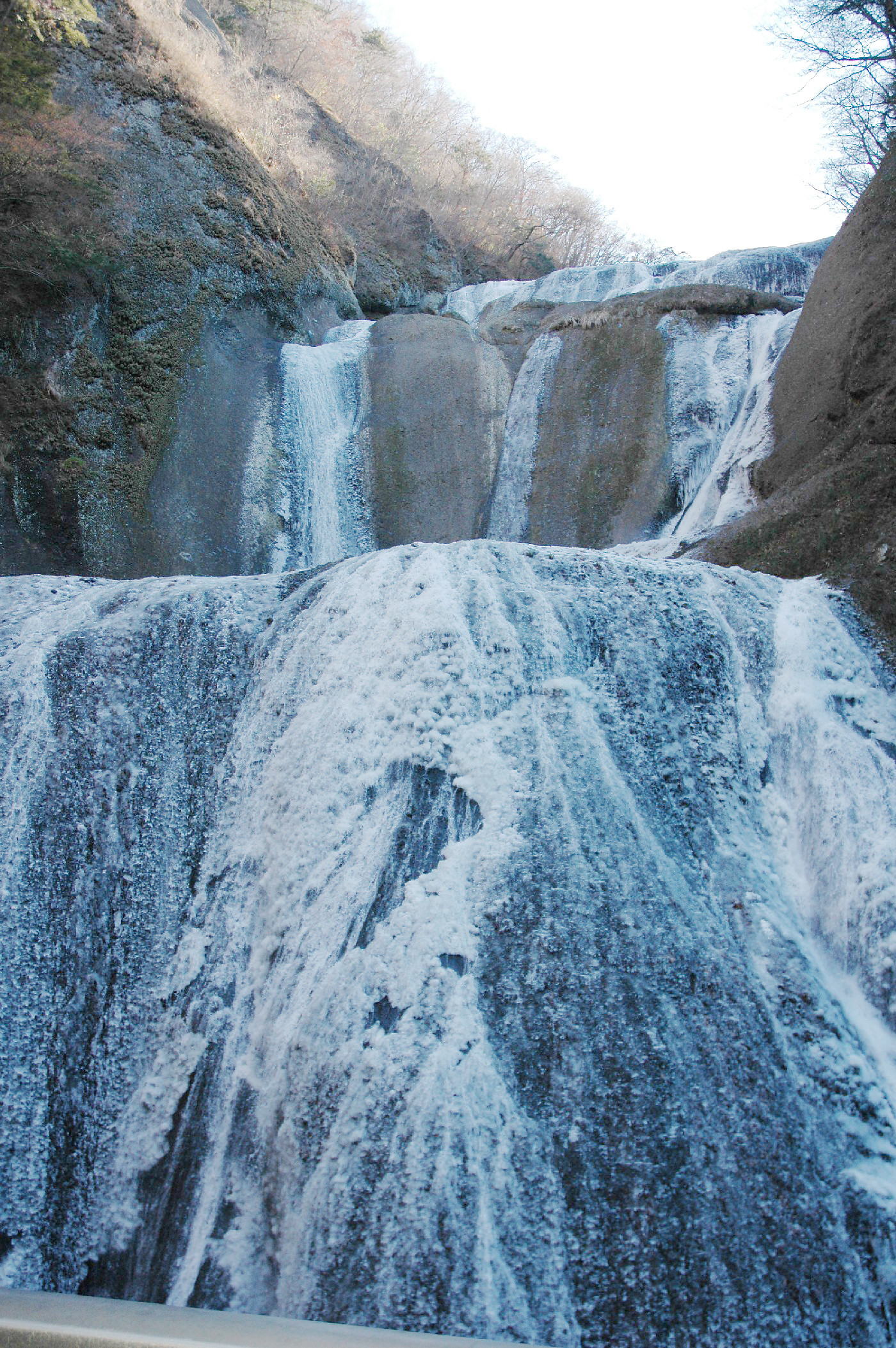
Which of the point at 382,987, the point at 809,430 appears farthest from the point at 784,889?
the point at 809,430

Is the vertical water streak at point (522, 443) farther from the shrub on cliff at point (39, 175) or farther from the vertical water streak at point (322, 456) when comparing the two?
the shrub on cliff at point (39, 175)

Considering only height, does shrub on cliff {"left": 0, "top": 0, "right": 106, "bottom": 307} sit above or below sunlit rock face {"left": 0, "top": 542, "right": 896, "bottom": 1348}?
above

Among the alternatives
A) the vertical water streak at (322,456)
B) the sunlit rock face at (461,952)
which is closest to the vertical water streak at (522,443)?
the vertical water streak at (322,456)

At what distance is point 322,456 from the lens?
895cm

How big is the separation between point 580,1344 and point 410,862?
159 cm

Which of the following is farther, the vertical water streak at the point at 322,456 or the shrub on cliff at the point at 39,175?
the vertical water streak at the point at 322,456

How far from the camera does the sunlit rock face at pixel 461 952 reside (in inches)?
90.0

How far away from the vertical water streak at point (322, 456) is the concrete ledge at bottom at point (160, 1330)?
7.43 metres

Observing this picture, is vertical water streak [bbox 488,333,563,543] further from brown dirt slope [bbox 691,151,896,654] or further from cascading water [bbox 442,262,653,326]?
cascading water [bbox 442,262,653,326]

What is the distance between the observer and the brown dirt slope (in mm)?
4508

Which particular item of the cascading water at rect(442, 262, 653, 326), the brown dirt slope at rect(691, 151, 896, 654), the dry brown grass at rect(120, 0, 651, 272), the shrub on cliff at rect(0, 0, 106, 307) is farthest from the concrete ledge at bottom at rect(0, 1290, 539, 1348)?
the cascading water at rect(442, 262, 653, 326)

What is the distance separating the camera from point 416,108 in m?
23.9

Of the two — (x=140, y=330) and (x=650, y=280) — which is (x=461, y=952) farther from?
(x=650, y=280)

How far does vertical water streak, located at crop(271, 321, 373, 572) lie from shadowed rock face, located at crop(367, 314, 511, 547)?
23 cm
